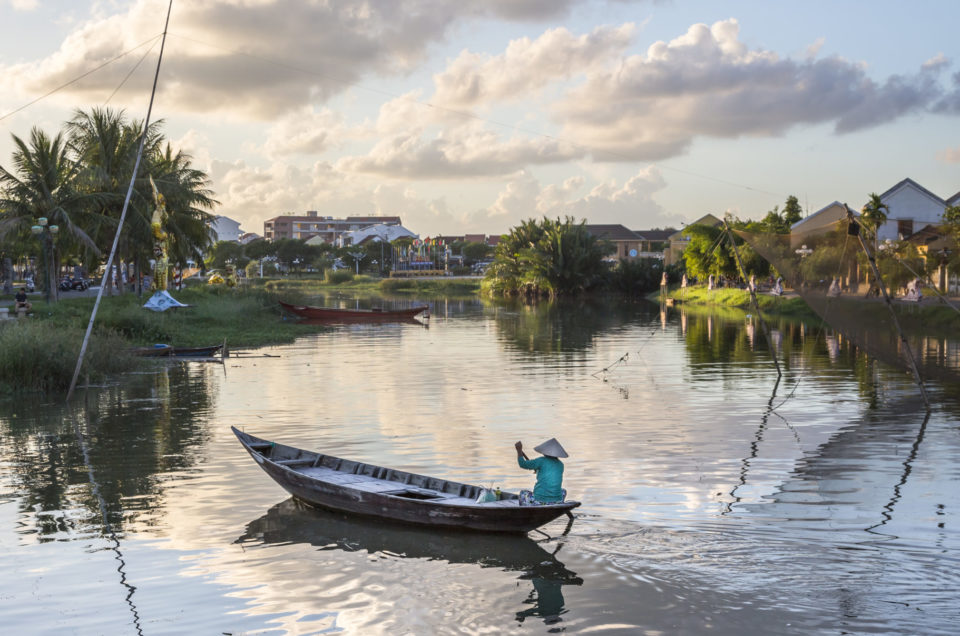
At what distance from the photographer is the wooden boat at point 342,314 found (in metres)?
64.0

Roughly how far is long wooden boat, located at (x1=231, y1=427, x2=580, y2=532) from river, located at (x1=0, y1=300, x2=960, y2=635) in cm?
35

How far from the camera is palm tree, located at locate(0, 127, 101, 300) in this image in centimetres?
4728

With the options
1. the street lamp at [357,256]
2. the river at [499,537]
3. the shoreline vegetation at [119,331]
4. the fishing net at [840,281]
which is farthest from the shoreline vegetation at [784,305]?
the street lamp at [357,256]

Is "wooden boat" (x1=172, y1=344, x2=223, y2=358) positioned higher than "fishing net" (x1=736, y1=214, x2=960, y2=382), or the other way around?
"fishing net" (x1=736, y1=214, x2=960, y2=382)

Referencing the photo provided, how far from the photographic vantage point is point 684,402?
28.4 m

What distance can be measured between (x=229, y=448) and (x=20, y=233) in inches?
1270

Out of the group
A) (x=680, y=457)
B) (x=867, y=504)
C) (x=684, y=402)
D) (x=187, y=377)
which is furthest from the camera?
(x=187, y=377)

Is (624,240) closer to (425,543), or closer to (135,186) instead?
(135,186)

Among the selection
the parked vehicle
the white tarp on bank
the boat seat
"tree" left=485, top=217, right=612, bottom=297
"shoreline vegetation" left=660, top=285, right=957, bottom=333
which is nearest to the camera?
the boat seat

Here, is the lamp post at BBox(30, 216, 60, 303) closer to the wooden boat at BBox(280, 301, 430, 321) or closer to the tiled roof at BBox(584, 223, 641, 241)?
the wooden boat at BBox(280, 301, 430, 321)

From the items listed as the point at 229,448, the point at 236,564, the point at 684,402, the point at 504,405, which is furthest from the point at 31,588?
the point at 684,402

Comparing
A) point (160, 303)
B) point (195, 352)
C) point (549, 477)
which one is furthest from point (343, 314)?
point (549, 477)


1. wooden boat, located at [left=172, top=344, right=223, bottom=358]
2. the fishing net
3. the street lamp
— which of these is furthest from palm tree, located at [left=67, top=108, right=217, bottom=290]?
the street lamp

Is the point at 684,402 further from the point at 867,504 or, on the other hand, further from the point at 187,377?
the point at 187,377
